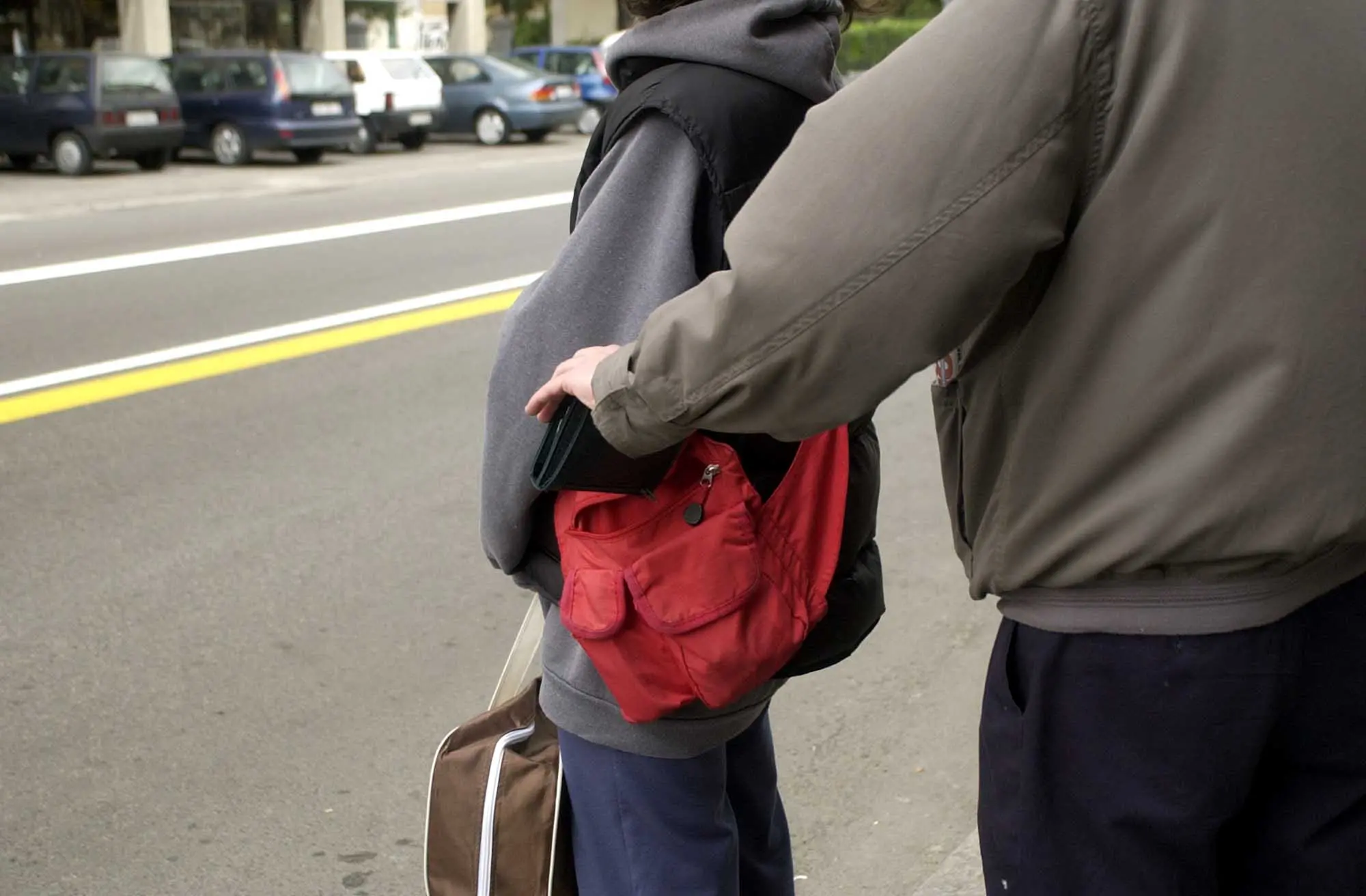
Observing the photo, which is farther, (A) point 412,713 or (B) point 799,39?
(A) point 412,713

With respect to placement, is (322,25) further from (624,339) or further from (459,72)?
(624,339)

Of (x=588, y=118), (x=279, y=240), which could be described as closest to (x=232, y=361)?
(x=279, y=240)

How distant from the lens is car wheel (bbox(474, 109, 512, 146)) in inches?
944

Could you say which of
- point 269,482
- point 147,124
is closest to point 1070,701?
point 269,482

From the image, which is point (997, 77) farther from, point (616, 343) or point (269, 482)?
point (269, 482)

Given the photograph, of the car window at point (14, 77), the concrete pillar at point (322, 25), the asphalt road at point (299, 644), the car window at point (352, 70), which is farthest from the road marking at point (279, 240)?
the concrete pillar at point (322, 25)

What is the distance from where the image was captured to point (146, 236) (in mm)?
12781

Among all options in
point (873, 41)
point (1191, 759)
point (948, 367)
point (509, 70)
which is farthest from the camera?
point (873, 41)

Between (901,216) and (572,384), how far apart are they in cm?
45

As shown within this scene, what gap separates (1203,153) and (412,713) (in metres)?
3.05

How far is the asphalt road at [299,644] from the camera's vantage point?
3502 millimetres

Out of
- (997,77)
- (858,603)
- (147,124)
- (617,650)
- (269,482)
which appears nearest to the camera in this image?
(997,77)

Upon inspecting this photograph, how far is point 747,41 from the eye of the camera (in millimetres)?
1924

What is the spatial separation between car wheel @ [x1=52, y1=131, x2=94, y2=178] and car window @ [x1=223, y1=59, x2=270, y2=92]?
253 centimetres
